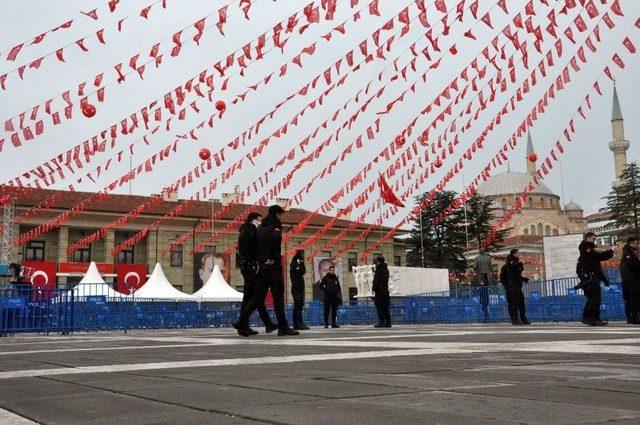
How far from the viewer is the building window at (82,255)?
52.4 metres

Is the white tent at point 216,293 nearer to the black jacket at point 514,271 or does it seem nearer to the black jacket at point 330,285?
the black jacket at point 330,285

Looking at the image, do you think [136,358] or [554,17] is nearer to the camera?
[136,358]

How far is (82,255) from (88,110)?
41632 mm

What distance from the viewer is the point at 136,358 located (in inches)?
252

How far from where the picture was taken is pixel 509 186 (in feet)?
386

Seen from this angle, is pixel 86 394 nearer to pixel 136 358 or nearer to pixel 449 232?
pixel 136 358

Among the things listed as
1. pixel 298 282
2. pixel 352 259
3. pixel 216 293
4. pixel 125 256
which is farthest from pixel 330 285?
pixel 352 259

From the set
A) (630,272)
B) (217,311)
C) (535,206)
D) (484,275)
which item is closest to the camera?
(630,272)

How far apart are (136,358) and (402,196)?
62.3 ft

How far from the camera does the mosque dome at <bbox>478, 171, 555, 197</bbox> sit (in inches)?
4596

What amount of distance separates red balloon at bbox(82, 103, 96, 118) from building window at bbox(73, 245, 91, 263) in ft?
135

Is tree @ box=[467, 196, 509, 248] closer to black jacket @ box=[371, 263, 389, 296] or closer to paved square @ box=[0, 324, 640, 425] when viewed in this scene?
black jacket @ box=[371, 263, 389, 296]

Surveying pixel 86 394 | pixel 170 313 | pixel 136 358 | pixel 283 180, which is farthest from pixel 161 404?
pixel 170 313

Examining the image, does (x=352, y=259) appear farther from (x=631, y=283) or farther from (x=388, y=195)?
(x=631, y=283)
